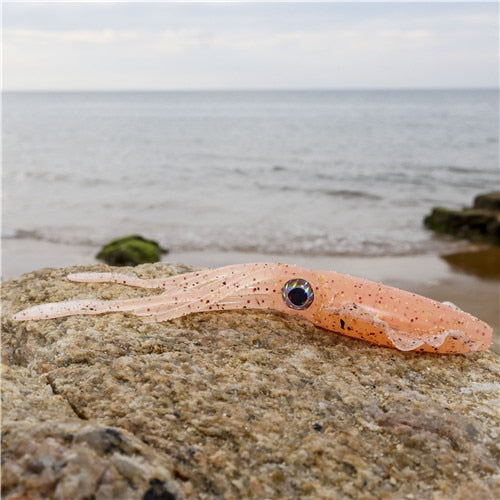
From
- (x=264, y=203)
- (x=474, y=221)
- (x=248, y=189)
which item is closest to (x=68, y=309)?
(x=474, y=221)

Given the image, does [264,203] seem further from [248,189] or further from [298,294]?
[298,294]

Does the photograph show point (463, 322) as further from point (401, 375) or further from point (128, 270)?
point (128, 270)

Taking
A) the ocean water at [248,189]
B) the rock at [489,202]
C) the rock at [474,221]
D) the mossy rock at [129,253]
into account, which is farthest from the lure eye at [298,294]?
the rock at [489,202]

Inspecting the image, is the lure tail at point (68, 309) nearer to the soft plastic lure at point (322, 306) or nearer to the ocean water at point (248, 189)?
the soft plastic lure at point (322, 306)

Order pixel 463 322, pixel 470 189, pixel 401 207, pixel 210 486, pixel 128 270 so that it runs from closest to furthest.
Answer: pixel 210 486 → pixel 463 322 → pixel 128 270 → pixel 401 207 → pixel 470 189

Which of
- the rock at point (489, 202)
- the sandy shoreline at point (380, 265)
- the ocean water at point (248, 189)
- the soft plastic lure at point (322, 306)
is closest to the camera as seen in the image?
the soft plastic lure at point (322, 306)

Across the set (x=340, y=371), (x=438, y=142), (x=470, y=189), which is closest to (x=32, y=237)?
(x=340, y=371)

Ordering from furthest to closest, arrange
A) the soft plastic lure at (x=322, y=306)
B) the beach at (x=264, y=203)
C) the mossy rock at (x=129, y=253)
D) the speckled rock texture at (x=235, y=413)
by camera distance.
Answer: the beach at (x=264, y=203)
the mossy rock at (x=129, y=253)
the soft plastic lure at (x=322, y=306)
the speckled rock texture at (x=235, y=413)
